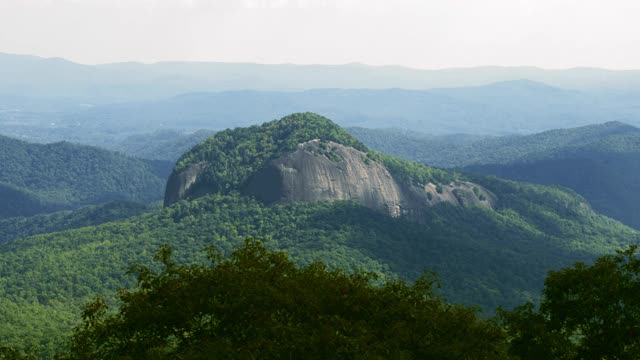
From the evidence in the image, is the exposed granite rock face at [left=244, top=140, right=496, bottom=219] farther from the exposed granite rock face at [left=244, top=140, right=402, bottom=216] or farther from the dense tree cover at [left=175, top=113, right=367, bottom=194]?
the dense tree cover at [left=175, top=113, right=367, bottom=194]

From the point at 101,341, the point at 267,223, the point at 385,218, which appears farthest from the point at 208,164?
the point at 101,341

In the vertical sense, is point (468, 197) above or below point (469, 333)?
below

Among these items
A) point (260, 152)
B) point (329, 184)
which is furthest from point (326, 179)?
point (260, 152)

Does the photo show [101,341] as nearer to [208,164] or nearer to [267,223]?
[267,223]

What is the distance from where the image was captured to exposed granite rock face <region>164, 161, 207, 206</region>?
575ft

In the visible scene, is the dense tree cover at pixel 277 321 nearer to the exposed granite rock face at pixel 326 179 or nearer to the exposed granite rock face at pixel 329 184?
the exposed granite rock face at pixel 326 179

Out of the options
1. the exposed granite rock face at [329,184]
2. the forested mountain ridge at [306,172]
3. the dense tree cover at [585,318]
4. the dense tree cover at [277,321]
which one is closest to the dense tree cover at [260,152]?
the forested mountain ridge at [306,172]

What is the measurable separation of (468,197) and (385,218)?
3286 cm

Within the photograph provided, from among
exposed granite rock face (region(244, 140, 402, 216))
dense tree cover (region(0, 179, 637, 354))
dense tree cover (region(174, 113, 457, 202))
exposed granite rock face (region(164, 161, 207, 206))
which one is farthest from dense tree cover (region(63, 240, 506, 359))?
exposed granite rock face (region(164, 161, 207, 206))

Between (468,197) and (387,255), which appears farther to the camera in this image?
(468,197)

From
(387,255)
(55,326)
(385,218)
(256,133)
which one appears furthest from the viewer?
(256,133)

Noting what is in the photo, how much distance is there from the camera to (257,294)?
3972cm

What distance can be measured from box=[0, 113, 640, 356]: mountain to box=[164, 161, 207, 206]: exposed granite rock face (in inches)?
19.5

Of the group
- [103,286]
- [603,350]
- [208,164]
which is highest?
[603,350]
